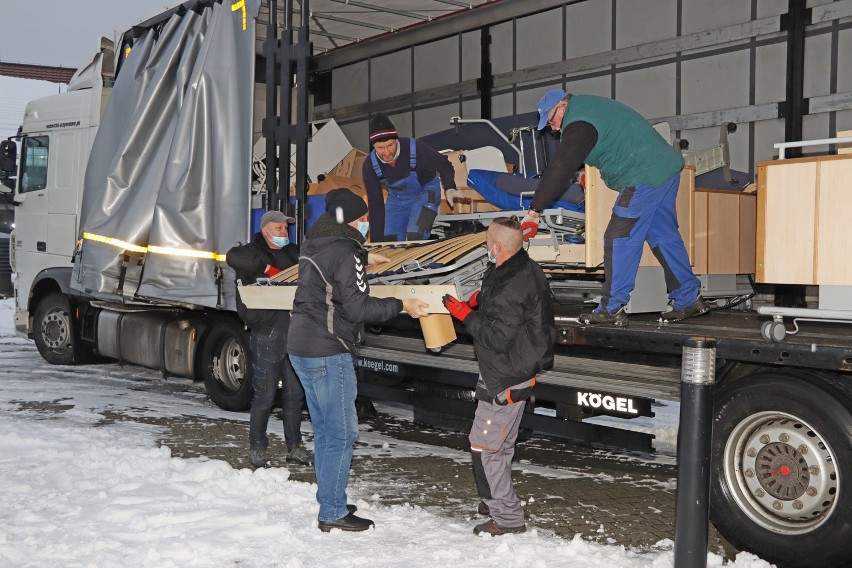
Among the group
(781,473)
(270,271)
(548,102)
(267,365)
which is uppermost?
(548,102)

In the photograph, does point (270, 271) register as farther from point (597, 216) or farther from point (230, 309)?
point (597, 216)

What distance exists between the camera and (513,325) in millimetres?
4703

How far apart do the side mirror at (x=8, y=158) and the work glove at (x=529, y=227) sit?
8.02 m

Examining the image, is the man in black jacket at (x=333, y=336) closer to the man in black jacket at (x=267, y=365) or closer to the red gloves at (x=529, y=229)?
the red gloves at (x=529, y=229)

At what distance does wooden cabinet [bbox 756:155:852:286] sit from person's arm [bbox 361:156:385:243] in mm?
3399

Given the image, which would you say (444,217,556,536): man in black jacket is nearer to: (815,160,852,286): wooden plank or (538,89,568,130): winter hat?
(538,89,568,130): winter hat

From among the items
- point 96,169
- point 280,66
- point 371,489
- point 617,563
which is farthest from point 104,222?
point 617,563

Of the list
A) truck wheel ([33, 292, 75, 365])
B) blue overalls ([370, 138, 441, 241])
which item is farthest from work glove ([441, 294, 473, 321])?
truck wheel ([33, 292, 75, 365])

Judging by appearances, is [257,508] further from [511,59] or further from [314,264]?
[511,59]

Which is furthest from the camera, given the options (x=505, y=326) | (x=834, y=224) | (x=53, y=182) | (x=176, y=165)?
(x=53, y=182)

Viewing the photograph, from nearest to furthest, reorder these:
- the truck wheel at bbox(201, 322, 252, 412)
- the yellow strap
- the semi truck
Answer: the semi truck
the yellow strap
the truck wheel at bbox(201, 322, 252, 412)

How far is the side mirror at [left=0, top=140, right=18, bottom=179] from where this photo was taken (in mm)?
11336

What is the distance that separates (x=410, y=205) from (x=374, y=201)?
1.00 feet

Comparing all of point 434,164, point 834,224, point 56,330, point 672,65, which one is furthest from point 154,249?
point 834,224
